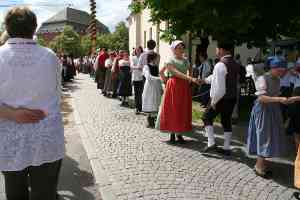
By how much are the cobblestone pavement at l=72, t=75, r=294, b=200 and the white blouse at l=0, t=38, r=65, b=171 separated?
7.54 feet

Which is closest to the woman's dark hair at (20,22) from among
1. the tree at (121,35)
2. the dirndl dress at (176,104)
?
the dirndl dress at (176,104)

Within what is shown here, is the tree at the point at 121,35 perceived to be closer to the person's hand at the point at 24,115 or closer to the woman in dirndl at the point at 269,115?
the woman in dirndl at the point at 269,115

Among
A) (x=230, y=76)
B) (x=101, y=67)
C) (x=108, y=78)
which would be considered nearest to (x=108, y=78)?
(x=108, y=78)

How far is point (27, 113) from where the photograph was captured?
2.58 metres

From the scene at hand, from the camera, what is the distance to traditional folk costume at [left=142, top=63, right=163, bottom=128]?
30.6 ft

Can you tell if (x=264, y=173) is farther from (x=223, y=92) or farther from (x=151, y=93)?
(x=151, y=93)

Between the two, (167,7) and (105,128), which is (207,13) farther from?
(105,128)

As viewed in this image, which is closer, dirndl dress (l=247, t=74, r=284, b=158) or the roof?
dirndl dress (l=247, t=74, r=284, b=158)

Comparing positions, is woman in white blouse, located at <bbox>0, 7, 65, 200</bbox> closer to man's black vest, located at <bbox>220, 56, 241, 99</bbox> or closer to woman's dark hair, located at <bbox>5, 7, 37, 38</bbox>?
woman's dark hair, located at <bbox>5, 7, 37, 38</bbox>

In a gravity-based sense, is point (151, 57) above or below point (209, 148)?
above

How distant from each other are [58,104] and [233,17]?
22.4 ft

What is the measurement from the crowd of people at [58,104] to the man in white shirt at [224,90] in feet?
0.05

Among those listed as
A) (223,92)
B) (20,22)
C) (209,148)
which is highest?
(20,22)

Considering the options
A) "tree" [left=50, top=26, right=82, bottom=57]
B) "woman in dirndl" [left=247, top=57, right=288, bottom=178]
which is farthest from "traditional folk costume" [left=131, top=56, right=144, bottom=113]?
"tree" [left=50, top=26, right=82, bottom=57]
